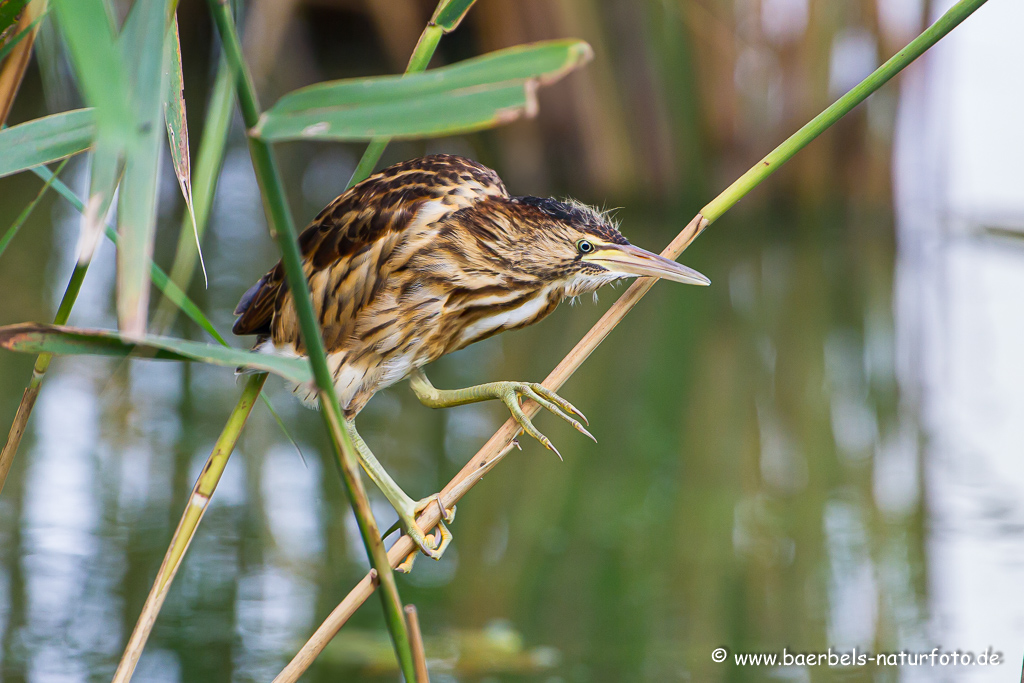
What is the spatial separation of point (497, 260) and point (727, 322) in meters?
3.03

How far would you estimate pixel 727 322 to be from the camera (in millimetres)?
4289

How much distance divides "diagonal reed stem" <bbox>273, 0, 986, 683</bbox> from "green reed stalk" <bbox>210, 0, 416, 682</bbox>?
16 cm

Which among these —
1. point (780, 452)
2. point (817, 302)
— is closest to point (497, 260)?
point (780, 452)

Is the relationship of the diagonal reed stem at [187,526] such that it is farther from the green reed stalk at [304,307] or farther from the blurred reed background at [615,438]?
the blurred reed background at [615,438]

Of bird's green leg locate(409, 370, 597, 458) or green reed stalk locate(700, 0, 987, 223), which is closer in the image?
green reed stalk locate(700, 0, 987, 223)

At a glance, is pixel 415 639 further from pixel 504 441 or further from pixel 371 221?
pixel 371 221

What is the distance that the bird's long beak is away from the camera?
124 centimetres

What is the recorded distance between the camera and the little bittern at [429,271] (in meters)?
1.36

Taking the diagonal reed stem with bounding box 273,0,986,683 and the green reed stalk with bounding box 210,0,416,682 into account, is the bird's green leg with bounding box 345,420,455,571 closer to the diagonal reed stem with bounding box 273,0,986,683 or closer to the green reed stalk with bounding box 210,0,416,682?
the diagonal reed stem with bounding box 273,0,986,683

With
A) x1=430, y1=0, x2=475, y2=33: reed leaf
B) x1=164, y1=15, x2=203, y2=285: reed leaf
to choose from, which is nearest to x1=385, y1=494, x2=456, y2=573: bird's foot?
x1=164, y1=15, x2=203, y2=285: reed leaf

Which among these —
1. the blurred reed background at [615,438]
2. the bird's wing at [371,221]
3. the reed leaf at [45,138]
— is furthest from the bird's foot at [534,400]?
the blurred reed background at [615,438]

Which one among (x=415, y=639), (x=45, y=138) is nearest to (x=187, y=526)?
(x=415, y=639)

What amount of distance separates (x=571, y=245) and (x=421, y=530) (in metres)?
0.40

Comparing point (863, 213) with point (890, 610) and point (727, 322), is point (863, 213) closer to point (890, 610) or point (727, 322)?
point (727, 322)
